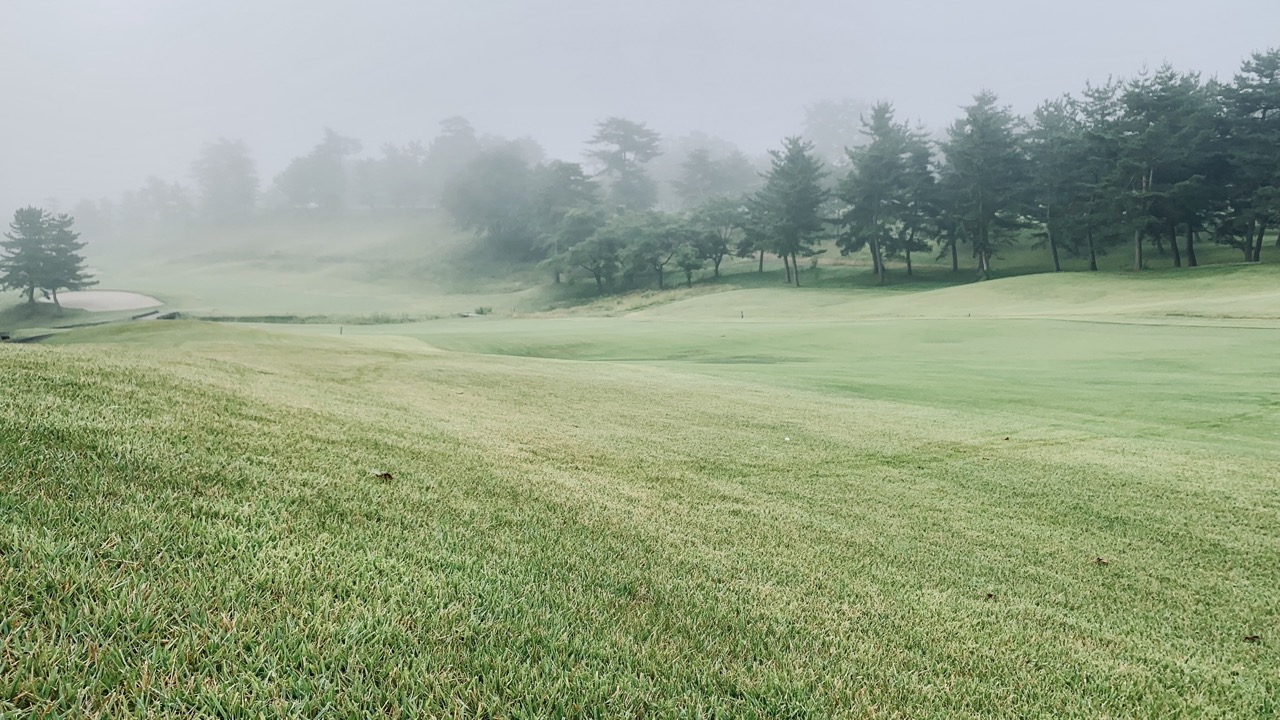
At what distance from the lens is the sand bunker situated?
52100mm

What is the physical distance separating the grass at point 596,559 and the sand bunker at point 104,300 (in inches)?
2311

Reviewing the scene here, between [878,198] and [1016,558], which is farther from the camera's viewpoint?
[878,198]

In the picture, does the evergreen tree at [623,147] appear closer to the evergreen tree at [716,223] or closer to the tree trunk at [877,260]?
the evergreen tree at [716,223]

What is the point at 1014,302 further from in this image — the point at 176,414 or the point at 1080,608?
the point at 176,414

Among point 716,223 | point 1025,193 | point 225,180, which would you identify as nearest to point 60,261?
point 716,223

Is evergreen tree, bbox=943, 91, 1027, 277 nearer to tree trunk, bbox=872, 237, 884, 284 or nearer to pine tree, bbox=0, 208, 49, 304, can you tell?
tree trunk, bbox=872, 237, 884, 284

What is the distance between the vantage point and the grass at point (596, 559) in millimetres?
1854

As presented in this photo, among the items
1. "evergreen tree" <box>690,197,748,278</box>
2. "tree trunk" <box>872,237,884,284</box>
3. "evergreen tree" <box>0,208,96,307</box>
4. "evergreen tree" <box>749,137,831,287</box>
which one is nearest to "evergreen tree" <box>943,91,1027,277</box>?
"tree trunk" <box>872,237,884,284</box>

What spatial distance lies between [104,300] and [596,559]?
229ft

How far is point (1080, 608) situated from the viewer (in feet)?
10.7

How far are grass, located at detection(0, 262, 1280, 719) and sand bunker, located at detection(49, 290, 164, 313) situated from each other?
58.7 m

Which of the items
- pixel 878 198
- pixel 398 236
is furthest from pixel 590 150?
pixel 878 198

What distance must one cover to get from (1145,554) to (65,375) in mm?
7614

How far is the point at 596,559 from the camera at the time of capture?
3.01 m
